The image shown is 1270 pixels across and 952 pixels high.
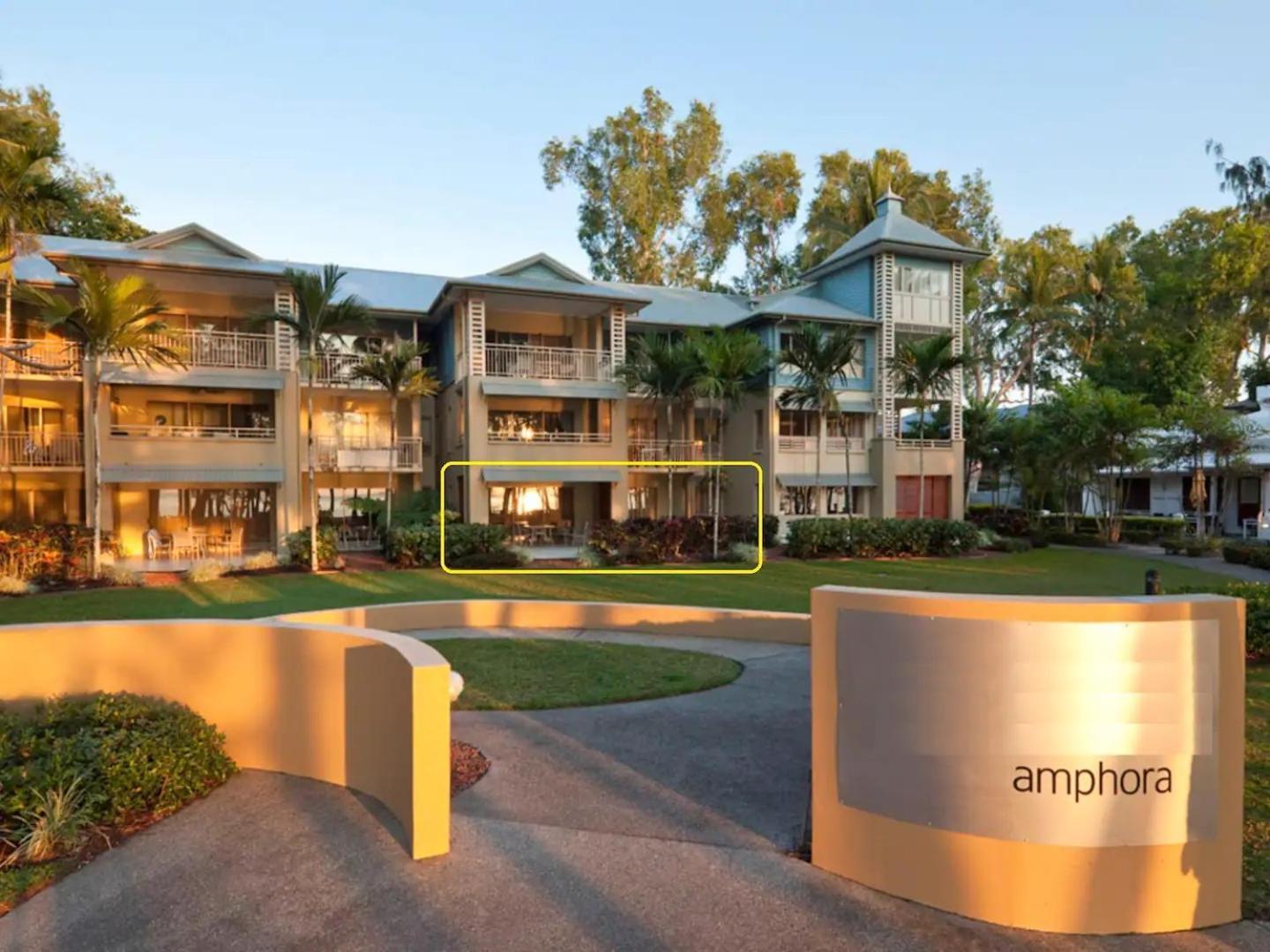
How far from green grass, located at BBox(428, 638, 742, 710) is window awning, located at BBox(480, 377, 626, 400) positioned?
496 inches

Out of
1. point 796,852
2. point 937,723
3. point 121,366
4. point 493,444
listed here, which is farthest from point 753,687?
point 121,366

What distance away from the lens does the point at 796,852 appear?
4320 mm

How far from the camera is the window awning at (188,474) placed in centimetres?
1919

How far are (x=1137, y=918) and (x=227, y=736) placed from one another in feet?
19.0

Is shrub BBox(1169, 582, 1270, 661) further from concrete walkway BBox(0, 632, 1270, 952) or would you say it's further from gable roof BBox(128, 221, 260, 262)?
gable roof BBox(128, 221, 260, 262)

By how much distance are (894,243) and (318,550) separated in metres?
20.9

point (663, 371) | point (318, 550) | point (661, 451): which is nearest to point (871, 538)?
point (663, 371)

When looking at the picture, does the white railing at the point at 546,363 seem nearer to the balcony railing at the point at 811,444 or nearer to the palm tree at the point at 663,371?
Answer: the palm tree at the point at 663,371

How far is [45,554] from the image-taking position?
626 inches

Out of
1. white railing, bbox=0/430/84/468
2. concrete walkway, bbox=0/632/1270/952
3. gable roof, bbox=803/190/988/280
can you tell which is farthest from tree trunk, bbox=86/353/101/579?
gable roof, bbox=803/190/988/280

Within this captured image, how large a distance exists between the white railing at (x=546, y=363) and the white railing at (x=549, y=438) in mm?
1754

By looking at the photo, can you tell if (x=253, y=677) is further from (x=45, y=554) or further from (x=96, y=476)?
(x=96, y=476)

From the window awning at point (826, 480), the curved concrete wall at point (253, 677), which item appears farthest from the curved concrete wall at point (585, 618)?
the window awning at point (826, 480)

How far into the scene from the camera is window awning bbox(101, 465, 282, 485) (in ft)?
63.0
